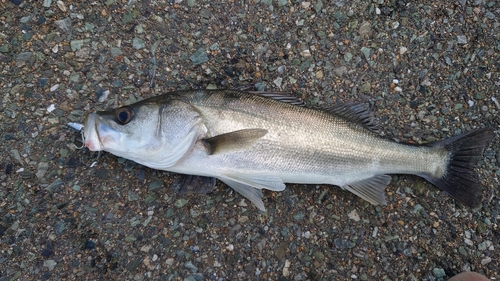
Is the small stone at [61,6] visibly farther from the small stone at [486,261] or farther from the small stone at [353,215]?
the small stone at [486,261]

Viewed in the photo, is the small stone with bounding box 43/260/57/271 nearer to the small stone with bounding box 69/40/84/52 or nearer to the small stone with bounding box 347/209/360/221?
the small stone with bounding box 69/40/84/52

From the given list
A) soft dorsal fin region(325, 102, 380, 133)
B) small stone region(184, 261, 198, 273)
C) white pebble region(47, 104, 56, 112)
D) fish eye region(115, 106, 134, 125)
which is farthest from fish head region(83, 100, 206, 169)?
soft dorsal fin region(325, 102, 380, 133)

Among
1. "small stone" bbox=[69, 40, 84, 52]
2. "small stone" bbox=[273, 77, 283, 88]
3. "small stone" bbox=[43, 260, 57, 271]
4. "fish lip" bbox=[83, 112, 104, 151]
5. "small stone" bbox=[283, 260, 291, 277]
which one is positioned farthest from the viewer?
"small stone" bbox=[273, 77, 283, 88]

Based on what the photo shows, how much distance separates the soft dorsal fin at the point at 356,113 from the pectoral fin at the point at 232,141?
65cm

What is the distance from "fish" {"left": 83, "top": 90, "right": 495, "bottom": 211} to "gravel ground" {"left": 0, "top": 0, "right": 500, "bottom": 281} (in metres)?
0.21

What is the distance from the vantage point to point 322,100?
9.64ft

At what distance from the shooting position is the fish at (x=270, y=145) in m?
2.38

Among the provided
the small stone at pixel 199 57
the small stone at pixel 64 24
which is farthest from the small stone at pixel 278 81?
the small stone at pixel 64 24

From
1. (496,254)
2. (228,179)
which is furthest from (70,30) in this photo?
(496,254)

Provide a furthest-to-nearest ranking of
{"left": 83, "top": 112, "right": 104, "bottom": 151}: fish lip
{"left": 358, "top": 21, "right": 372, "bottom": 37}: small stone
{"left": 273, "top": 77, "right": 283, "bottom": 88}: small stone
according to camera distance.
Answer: {"left": 358, "top": 21, "right": 372, "bottom": 37}: small stone < {"left": 273, "top": 77, "right": 283, "bottom": 88}: small stone < {"left": 83, "top": 112, "right": 104, "bottom": 151}: fish lip

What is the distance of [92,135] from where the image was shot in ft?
7.56

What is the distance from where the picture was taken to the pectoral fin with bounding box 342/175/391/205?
2705 mm

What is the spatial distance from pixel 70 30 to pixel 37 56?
319 millimetres

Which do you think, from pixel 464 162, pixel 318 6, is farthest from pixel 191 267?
pixel 318 6
